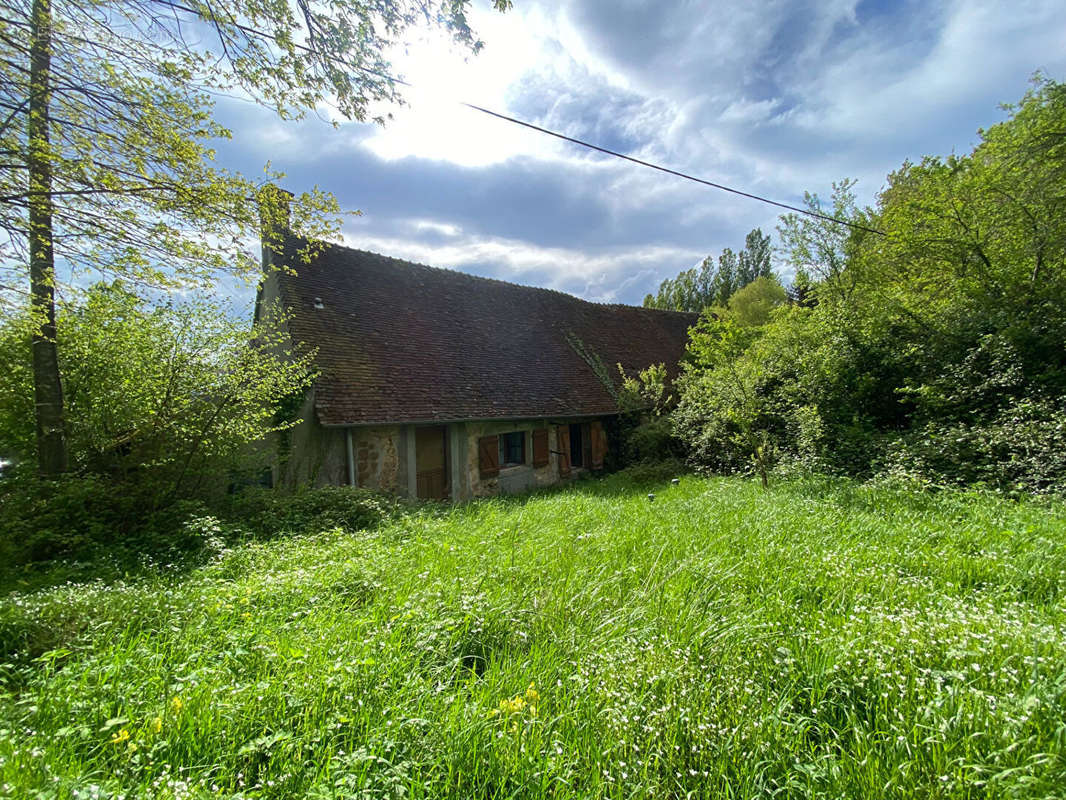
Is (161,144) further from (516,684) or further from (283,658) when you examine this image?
(516,684)

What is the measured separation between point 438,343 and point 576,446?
533 cm

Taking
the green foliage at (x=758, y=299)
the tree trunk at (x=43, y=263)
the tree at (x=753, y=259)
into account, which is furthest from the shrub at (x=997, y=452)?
the tree at (x=753, y=259)

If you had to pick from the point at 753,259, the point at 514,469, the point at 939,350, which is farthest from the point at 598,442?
the point at 753,259

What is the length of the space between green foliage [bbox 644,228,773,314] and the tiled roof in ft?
50.4

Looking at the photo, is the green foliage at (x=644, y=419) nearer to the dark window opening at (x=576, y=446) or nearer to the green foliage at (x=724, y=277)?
the dark window opening at (x=576, y=446)

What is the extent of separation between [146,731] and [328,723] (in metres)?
0.71

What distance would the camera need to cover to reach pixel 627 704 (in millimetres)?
1983

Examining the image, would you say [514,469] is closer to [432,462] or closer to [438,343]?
[432,462]

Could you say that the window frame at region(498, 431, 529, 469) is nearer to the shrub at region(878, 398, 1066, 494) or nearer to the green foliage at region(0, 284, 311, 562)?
the green foliage at region(0, 284, 311, 562)

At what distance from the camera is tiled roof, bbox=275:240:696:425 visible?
30.7ft

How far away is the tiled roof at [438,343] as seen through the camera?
30.7 ft

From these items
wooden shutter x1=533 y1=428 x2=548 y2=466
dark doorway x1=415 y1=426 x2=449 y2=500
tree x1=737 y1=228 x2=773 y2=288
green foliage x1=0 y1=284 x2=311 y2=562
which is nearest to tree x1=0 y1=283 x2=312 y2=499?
green foliage x1=0 y1=284 x2=311 y2=562

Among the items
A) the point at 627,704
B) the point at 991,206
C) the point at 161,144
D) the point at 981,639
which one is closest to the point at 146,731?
the point at 627,704

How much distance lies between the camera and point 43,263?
4.23 meters
